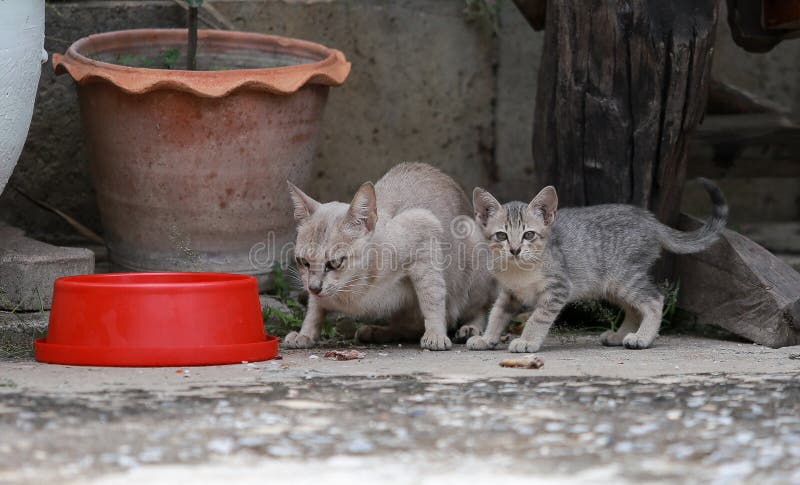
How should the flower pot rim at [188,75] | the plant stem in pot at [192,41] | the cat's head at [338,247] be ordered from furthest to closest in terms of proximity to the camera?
the plant stem in pot at [192,41]
the flower pot rim at [188,75]
the cat's head at [338,247]

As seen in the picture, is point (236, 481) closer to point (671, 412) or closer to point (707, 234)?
point (671, 412)

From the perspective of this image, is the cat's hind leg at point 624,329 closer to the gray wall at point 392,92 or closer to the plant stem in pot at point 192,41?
the gray wall at point 392,92

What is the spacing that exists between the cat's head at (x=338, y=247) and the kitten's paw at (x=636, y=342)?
1.13 m

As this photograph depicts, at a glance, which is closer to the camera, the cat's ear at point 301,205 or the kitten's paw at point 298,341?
the cat's ear at point 301,205

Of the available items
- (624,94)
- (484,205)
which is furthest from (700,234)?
(484,205)

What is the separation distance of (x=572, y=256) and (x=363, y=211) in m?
0.90

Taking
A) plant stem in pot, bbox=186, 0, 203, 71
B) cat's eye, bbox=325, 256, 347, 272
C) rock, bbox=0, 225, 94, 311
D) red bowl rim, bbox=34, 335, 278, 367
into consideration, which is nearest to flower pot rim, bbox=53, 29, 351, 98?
plant stem in pot, bbox=186, 0, 203, 71

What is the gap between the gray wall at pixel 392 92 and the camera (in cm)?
593

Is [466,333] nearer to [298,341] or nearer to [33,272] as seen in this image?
[298,341]

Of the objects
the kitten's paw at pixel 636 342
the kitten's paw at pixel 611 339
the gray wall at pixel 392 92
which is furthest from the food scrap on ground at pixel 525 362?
the gray wall at pixel 392 92

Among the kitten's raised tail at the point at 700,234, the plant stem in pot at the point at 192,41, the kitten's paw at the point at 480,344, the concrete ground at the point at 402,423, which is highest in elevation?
the plant stem in pot at the point at 192,41

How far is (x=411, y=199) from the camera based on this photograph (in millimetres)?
5000

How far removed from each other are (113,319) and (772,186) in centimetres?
434

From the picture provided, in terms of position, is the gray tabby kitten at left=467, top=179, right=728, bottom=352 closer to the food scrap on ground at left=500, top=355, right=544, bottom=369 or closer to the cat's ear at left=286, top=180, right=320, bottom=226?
the food scrap on ground at left=500, top=355, right=544, bottom=369
